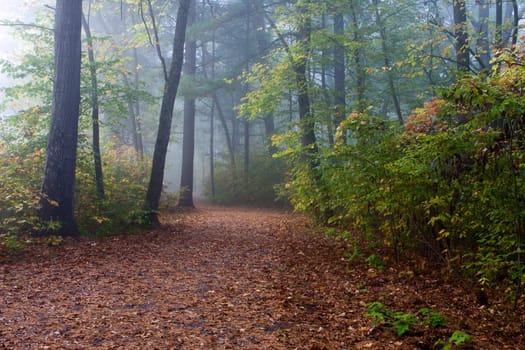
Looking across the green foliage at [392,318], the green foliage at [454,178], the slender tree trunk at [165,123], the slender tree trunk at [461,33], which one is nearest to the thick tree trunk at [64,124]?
the slender tree trunk at [165,123]

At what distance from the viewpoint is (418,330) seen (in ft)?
12.4

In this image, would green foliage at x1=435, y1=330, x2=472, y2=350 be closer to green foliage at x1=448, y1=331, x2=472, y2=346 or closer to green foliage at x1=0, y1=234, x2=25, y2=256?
green foliage at x1=448, y1=331, x2=472, y2=346

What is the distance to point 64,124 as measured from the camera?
334 inches

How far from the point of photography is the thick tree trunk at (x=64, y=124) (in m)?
8.27

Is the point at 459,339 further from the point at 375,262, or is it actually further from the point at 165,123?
the point at 165,123

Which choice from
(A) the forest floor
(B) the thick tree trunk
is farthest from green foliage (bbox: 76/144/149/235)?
(A) the forest floor

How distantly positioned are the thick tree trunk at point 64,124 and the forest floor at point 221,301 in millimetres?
877

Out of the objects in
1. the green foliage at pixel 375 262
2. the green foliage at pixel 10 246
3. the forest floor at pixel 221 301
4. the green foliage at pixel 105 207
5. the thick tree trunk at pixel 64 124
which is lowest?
the forest floor at pixel 221 301

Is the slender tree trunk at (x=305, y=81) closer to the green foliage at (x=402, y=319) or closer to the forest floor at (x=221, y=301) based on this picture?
the forest floor at (x=221, y=301)

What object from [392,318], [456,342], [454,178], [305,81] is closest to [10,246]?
[392,318]

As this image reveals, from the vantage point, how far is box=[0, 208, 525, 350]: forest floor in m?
3.67

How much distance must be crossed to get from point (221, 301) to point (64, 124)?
5923mm

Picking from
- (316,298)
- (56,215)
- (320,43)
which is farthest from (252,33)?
(316,298)

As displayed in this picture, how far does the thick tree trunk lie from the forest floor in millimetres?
877
